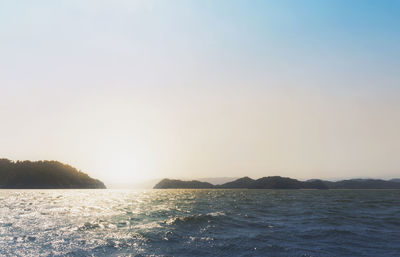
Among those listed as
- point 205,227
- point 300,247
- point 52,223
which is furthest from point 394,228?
point 52,223

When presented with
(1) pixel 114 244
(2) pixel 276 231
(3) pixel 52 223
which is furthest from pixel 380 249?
(3) pixel 52 223

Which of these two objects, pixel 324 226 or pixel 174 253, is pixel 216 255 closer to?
pixel 174 253

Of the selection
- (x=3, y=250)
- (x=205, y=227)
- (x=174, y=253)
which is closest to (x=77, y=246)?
(x=3, y=250)

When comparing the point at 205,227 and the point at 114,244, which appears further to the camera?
the point at 205,227

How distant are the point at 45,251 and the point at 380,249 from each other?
87.7ft

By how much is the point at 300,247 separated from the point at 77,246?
18580 mm

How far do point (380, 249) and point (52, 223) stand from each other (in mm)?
36060

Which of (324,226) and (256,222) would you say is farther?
(256,222)

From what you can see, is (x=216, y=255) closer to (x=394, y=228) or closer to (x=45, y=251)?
(x=45, y=251)

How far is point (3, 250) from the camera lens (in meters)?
20.0

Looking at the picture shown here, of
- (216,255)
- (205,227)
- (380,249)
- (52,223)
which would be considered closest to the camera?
(216,255)

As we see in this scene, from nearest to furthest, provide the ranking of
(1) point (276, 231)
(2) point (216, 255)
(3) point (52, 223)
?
(2) point (216, 255) → (1) point (276, 231) → (3) point (52, 223)

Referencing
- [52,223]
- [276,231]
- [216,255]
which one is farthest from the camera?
[52,223]

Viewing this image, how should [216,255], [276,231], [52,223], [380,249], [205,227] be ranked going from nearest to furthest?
[216,255], [380,249], [276,231], [205,227], [52,223]
